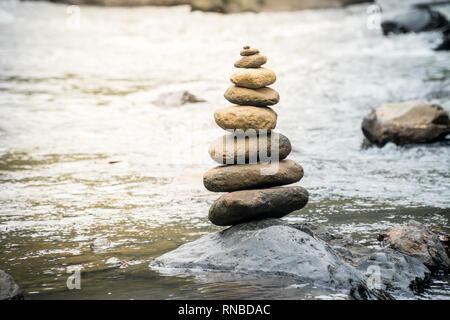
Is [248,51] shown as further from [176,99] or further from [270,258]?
[176,99]

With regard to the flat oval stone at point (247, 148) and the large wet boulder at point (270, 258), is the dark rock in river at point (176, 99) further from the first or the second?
the large wet boulder at point (270, 258)

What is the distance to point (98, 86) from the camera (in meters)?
18.1

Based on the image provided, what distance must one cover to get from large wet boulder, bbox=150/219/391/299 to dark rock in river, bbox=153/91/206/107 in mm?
10057

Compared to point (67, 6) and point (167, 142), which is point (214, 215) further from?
point (67, 6)

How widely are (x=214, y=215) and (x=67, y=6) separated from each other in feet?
94.0

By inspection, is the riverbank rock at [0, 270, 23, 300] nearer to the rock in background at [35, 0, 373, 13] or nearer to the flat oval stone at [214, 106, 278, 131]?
the flat oval stone at [214, 106, 278, 131]

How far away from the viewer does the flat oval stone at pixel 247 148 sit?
5.69 meters

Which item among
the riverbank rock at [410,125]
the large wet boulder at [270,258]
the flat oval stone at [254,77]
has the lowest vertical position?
the riverbank rock at [410,125]

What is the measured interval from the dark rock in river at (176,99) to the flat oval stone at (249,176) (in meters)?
9.86

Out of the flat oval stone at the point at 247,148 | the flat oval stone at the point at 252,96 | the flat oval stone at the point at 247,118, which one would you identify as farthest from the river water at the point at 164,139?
the flat oval stone at the point at 252,96

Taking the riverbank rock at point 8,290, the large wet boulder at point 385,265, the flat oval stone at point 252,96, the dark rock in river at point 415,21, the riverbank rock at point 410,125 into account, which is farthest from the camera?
the dark rock in river at point 415,21

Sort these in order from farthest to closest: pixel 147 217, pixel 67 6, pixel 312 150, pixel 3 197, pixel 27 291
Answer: pixel 67 6 → pixel 312 150 → pixel 3 197 → pixel 147 217 → pixel 27 291

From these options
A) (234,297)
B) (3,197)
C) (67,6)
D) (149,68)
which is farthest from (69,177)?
(67,6)

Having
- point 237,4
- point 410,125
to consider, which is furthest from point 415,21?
point 410,125
